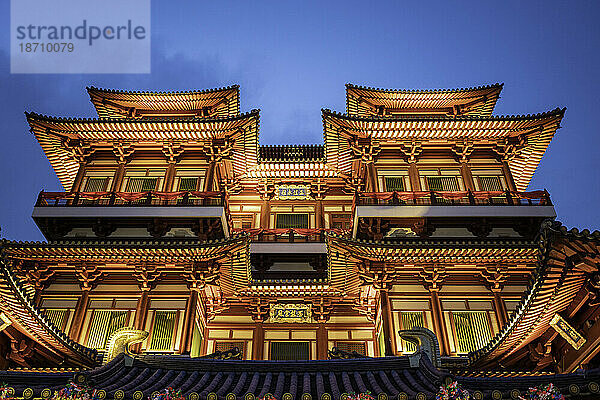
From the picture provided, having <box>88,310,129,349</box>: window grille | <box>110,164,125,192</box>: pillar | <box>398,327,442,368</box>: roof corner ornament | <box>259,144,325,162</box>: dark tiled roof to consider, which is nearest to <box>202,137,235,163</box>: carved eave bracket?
<box>259,144,325,162</box>: dark tiled roof

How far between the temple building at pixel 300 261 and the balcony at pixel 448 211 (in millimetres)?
67

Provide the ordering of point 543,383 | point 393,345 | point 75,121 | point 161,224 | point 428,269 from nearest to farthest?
point 543,383, point 393,345, point 428,269, point 161,224, point 75,121

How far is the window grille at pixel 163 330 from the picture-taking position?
53.9 feet

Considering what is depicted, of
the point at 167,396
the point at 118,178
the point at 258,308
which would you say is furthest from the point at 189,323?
the point at 167,396

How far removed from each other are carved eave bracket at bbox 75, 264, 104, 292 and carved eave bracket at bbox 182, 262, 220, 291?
10.5 ft

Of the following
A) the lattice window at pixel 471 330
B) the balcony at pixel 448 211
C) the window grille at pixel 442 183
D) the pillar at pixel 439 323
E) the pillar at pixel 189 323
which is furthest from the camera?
the window grille at pixel 442 183

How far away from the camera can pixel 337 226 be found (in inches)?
909

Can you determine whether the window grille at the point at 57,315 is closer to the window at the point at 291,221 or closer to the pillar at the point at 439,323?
the window at the point at 291,221

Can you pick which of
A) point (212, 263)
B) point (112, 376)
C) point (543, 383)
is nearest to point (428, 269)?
point (212, 263)

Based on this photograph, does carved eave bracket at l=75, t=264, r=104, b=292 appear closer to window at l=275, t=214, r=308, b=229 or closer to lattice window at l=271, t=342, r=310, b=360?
lattice window at l=271, t=342, r=310, b=360

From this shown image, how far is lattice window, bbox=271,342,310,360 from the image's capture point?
17.6 m

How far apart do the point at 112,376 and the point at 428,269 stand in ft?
36.5

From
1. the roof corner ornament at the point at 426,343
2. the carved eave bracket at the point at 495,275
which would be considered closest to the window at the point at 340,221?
the carved eave bracket at the point at 495,275

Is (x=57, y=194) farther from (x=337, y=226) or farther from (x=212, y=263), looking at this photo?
(x=337, y=226)
